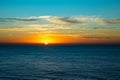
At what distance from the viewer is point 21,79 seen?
57.0 m

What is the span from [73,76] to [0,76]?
1548cm

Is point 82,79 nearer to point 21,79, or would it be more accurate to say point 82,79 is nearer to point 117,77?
point 117,77

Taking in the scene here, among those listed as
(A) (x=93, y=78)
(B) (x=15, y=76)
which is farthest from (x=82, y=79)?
(B) (x=15, y=76)

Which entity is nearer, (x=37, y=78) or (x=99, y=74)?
(x=37, y=78)

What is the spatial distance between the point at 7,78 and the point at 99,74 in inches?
795

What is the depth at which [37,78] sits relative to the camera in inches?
2298

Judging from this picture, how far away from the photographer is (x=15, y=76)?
2402 inches

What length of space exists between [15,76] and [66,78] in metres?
11.3

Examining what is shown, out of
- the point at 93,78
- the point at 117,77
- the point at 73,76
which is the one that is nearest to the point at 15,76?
the point at 73,76

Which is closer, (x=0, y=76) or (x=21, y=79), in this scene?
(x=21, y=79)

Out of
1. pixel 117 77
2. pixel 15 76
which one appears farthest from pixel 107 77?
pixel 15 76

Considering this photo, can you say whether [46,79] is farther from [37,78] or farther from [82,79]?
[82,79]

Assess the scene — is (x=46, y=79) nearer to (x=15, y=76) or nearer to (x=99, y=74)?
(x=15, y=76)

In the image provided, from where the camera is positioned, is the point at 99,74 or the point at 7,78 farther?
the point at 99,74
